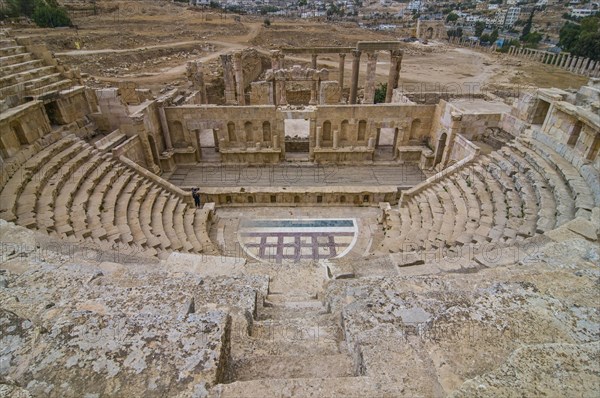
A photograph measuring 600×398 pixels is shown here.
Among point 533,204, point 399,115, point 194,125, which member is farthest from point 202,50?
point 533,204

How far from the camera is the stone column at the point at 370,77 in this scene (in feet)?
69.4

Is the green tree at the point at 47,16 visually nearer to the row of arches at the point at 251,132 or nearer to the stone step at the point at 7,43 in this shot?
the stone step at the point at 7,43

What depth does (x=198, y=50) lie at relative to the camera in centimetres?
4384

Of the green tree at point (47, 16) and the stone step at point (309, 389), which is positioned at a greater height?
the green tree at point (47, 16)

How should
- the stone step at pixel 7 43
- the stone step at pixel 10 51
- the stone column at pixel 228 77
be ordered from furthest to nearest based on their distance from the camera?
the stone column at pixel 228 77 < the stone step at pixel 7 43 < the stone step at pixel 10 51

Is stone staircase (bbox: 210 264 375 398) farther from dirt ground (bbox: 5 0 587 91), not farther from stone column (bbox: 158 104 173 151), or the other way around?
dirt ground (bbox: 5 0 587 91)

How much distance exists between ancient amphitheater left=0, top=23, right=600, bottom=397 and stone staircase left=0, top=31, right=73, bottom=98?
0.11m

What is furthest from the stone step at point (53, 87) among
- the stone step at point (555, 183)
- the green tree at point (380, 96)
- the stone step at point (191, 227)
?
the green tree at point (380, 96)

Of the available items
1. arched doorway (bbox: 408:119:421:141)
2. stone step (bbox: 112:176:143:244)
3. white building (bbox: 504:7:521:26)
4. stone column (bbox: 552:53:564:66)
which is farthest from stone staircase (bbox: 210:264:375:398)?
white building (bbox: 504:7:521:26)

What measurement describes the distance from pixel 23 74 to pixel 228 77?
11907 mm

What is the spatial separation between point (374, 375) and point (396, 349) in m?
0.40

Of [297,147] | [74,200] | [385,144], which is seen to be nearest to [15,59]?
[74,200]

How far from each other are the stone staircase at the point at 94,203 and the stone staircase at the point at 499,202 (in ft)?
23.5

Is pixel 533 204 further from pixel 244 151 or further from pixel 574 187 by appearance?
pixel 244 151
